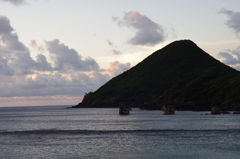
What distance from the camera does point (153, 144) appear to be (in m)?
71.0

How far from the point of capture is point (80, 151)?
6247 centimetres

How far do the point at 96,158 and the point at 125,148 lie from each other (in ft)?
38.2

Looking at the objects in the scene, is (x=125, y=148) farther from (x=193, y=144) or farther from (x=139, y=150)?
(x=193, y=144)

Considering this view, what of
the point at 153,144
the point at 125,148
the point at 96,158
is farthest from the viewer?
the point at 153,144

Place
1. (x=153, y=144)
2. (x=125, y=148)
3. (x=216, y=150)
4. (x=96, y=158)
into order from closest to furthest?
(x=96, y=158), (x=216, y=150), (x=125, y=148), (x=153, y=144)

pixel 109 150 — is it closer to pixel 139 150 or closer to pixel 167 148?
pixel 139 150

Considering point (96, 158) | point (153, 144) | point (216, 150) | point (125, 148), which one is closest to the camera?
point (96, 158)

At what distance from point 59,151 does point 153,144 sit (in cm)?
1969

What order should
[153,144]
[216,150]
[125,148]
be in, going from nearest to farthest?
1. [216,150]
2. [125,148]
3. [153,144]

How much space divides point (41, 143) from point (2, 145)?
8.03m

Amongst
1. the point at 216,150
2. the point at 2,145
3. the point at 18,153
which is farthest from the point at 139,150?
the point at 2,145

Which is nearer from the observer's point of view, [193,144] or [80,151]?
[80,151]

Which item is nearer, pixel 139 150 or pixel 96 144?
pixel 139 150

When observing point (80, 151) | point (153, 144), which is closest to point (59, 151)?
point (80, 151)
